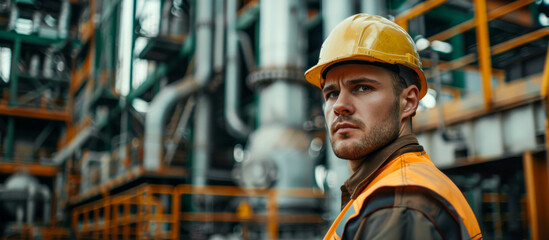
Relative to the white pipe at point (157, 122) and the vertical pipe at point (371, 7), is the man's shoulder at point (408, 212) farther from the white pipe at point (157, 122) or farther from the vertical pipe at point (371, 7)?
the white pipe at point (157, 122)

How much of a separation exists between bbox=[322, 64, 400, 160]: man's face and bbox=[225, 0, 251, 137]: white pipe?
11.6 m

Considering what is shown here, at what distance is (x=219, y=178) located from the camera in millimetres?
15172

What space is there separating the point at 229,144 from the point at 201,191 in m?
5.44

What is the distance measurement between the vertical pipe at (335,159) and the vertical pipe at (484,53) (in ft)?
10.4

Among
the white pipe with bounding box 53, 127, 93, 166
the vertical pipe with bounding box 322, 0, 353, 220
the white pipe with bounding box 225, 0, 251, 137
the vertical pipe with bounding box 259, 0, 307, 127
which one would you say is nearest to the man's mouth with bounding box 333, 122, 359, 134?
the vertical pipe with bounding box 322, 0, 353, 220

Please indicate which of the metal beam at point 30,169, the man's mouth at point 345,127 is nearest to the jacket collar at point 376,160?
the man's mouth at point 345,127

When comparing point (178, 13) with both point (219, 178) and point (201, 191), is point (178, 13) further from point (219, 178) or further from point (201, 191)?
point (201, 191)

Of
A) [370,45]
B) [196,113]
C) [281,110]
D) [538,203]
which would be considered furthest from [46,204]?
[370,45]

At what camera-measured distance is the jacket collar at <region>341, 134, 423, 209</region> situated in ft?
5.01

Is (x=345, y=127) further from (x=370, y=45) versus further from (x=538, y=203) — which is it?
(x=538, y=203)

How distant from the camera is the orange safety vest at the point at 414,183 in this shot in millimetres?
1295

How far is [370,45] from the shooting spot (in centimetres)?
152

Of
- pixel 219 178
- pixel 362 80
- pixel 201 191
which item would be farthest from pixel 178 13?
pixel 362 80

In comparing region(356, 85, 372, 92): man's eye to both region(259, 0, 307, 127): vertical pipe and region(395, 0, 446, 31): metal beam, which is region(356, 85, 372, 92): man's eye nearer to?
region(395, 0, 446, 31): metal beam
